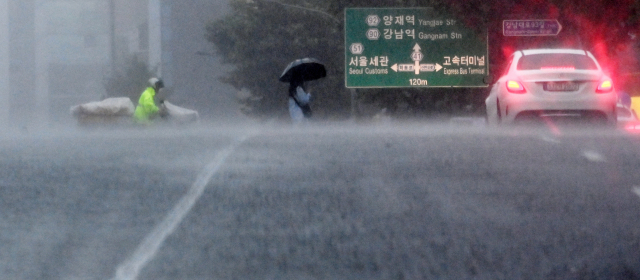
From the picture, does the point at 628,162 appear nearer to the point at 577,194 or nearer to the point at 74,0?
the point at 577,194

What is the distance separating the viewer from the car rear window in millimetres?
16438

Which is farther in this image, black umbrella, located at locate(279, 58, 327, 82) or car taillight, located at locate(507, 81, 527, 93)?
black umbrella, located at locate(279, 58, 327, 82)

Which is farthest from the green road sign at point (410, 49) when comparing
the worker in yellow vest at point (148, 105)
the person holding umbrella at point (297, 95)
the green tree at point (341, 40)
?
the worker in yellow vest at point (148, 105)

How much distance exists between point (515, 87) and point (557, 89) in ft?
2.14

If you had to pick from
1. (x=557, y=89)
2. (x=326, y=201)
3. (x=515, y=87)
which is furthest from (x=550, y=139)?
(x=326, y=201)

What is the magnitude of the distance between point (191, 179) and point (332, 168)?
124 cm

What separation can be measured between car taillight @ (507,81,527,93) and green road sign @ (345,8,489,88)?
12397 mm

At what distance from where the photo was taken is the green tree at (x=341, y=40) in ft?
92.1

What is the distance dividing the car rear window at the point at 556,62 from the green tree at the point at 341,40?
7.73 metres

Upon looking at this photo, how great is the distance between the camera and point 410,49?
94.6ft

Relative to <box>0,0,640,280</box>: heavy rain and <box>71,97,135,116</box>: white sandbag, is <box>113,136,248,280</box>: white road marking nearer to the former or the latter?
<box>0,0,640,280</box>: heavy rain

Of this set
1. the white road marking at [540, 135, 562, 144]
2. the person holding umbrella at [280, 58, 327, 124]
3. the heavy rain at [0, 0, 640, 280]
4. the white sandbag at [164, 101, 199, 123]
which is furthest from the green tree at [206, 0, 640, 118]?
the white road marking at [540, 135, 562, 144]

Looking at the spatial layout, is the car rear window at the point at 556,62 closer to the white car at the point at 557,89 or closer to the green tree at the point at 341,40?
the white car at the point at 557,89

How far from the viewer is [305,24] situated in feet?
139
